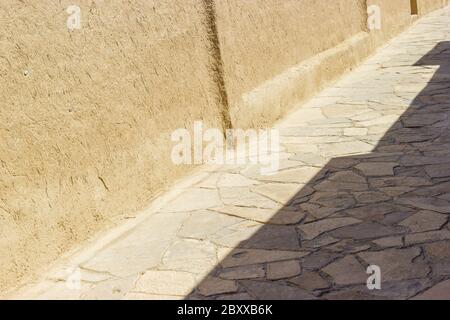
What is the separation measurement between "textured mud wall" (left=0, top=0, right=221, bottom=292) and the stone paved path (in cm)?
24

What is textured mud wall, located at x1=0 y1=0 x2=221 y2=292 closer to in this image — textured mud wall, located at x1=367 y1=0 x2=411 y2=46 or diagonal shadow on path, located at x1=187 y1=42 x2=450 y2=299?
diagonal shadow on path, located at x1=187 y1=42 x2=450 y2=299

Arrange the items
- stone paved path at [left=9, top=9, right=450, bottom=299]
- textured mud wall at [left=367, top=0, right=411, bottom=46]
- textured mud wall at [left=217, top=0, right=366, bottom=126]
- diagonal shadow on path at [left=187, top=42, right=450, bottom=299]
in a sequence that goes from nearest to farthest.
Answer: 1. diagonal shadow on path at [left=187, top=42, right=450, bottom=299]
2. stone paved path at [left=9, top=9, right=450, bottom=299]
3. textured mud wall at [left=217, top=0, right=366, bottom=126]
4. textured mud wall at [left=367, top=0, right=411, bottom=46]

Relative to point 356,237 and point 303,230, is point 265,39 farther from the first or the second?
point 356,237

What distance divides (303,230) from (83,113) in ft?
6.14

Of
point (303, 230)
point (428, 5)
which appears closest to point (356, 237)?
point (303, 230)

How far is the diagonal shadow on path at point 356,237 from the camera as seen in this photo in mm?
3754

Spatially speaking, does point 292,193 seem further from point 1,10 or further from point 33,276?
point 1,10

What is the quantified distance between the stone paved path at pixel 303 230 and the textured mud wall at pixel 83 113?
24cm

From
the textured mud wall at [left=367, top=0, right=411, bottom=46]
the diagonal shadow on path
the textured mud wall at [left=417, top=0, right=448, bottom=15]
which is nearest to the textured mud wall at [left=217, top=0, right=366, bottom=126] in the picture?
the diagonal shadow on path

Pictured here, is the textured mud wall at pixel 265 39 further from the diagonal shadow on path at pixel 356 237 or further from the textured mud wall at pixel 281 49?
the diagonal shadow on path at pixel 356 237

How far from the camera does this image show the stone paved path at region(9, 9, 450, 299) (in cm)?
386
